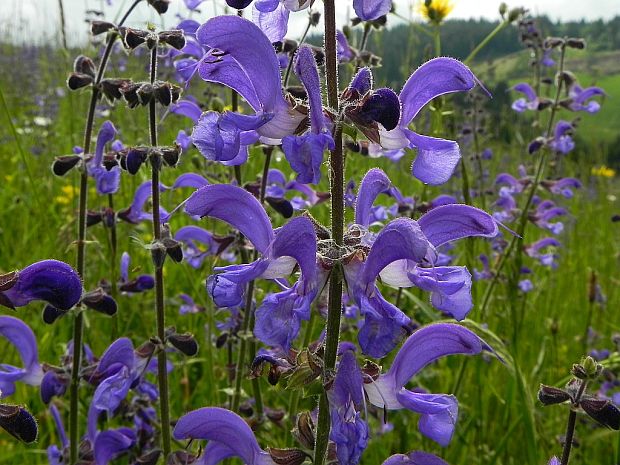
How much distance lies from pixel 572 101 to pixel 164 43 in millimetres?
3047

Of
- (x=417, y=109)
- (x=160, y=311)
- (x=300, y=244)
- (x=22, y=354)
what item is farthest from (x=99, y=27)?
(x=300, y=244)

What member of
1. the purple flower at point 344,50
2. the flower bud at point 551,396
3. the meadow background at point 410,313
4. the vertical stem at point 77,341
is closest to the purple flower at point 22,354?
the vertical stem at point 77,341

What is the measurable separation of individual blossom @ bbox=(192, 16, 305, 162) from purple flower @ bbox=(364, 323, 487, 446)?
53 cm

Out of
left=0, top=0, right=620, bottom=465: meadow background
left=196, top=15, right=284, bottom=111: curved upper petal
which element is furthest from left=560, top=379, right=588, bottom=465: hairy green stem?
left=196, top=15, right=284, bottom=111: curved upper petal

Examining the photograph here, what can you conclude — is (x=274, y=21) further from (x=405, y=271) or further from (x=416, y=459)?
(x=416, y=459)

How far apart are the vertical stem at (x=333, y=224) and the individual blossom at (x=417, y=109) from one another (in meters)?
0.11

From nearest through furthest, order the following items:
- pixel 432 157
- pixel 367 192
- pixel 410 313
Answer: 1. pixel 432 157
2. pixel 367 192
3. pixel 410 313

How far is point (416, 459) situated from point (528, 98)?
3939 mm

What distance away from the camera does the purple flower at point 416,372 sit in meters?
1.44

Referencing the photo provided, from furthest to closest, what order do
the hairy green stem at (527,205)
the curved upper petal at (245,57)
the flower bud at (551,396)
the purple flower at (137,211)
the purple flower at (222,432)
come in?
1. the hairy green stem at (527,205)
2. the purple flower at (137,211)
3. the flower bud at (551,396)
4. the purple flower at (222,432)
5. the curved upper petal at (245,57)

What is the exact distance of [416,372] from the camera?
1.48m

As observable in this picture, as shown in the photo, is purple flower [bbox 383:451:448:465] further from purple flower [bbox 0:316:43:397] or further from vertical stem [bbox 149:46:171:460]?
purple flower [bbox 0:316:43:397]

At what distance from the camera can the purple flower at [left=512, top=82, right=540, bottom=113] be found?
466cm

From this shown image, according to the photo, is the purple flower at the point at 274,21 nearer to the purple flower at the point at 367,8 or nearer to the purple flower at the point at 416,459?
the purple flower at the point at 367,8
